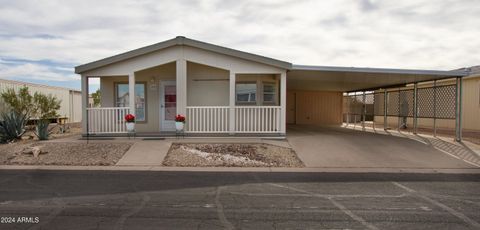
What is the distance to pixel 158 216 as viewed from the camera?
15.0 ft

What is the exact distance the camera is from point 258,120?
1147cm

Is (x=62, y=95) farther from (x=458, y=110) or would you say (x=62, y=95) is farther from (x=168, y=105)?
(x=458, y=110)

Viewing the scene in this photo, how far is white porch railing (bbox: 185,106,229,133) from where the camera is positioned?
11461mm

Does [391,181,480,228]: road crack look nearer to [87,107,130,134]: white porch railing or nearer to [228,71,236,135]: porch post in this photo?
[228,71,236,135]: porch post

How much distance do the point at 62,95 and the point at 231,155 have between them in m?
20.8

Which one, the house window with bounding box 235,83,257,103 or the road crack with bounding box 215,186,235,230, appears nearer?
the road crack with bounding box 215,186,235,230

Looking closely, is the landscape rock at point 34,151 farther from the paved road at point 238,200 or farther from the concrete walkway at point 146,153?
the concrete walkway at point 146,153

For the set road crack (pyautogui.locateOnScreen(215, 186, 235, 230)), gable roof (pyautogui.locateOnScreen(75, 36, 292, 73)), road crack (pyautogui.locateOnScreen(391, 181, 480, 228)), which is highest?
gable roof (pyautogui.locateOnScreen(75, 36, 292, 73))

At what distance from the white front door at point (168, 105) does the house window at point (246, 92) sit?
2479 mm

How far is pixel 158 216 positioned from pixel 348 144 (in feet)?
25.3

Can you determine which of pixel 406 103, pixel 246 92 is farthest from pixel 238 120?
pixel 406 103

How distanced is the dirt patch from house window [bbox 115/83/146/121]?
3.03m

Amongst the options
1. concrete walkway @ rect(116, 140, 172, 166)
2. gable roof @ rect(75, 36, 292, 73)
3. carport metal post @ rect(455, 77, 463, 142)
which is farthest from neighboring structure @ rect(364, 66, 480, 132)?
concrete walkway @ rect(116, 140, 172, 166)

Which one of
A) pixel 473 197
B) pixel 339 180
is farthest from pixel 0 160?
pixel 473 197
